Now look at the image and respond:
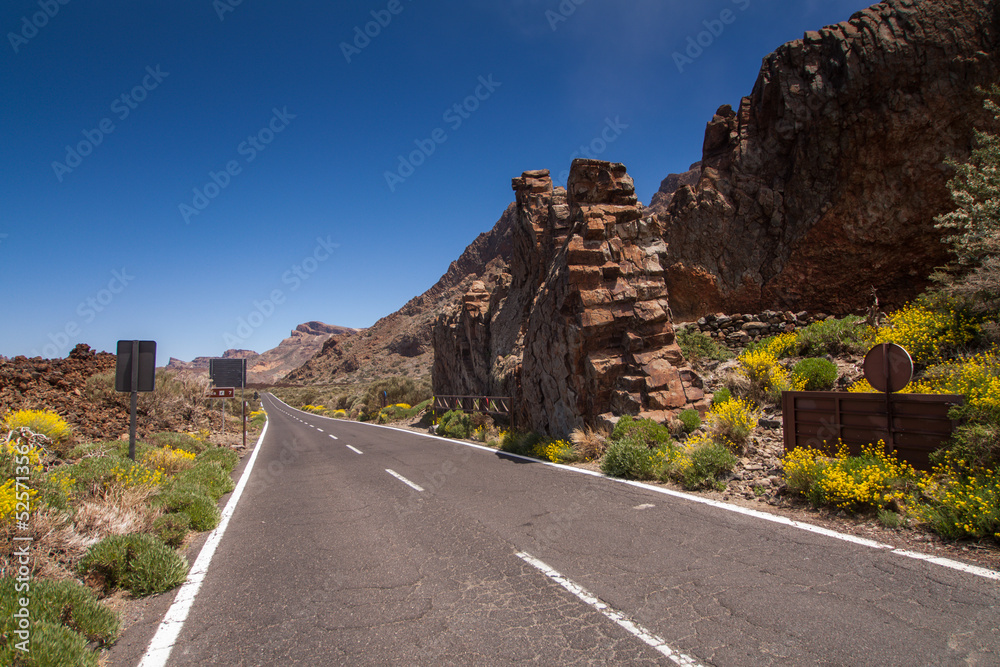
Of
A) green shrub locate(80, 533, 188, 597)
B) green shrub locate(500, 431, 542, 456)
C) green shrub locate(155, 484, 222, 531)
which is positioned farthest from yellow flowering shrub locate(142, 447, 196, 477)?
green shrub locate(500, 431, 542, 456)

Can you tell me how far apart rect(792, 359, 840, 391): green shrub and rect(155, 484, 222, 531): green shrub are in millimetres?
10636

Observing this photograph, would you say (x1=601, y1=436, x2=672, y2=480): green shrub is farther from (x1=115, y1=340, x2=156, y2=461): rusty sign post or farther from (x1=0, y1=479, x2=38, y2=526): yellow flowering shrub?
(x1=115, y1=340, x2=156, y2=461): rusty sign post

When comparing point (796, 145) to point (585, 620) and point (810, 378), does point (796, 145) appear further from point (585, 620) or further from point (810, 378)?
point (585, 620)

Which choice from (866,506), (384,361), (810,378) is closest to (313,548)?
(866,506)

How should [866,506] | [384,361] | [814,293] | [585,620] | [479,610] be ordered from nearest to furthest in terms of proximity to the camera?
[585,620] → [479,610] → [866,506] → [814,293] → [384,361]

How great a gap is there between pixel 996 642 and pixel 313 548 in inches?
239

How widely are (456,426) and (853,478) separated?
13786 mm

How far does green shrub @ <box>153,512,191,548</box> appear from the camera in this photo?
6035mm

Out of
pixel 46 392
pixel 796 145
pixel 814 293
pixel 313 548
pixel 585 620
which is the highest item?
pixel 796 145

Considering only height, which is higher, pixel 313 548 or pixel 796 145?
pixel 796 145

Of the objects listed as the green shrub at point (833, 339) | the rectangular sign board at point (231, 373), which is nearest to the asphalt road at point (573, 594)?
the green shrub at point (833, 339)

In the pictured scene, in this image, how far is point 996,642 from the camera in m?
2.94

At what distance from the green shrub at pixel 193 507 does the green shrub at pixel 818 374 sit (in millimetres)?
10636

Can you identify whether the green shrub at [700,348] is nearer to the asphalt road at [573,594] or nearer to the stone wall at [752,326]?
the stone wall at [752,326]
